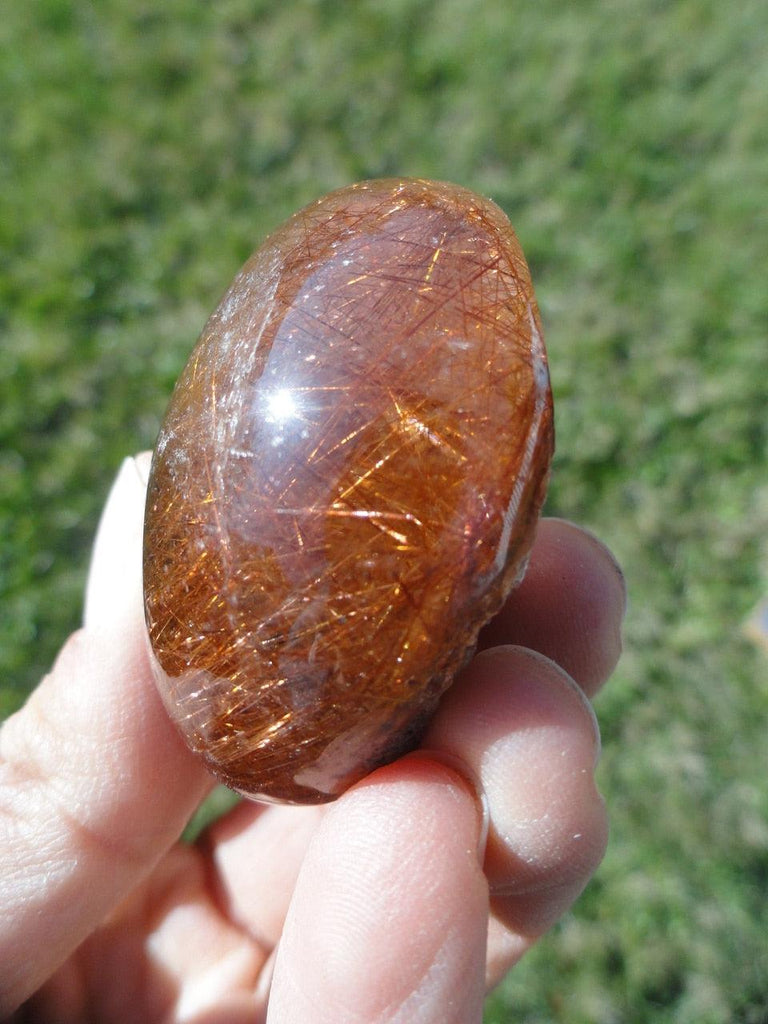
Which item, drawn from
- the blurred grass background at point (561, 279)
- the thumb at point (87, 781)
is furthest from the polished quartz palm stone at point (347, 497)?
the blurred grass background at point (561, 279)

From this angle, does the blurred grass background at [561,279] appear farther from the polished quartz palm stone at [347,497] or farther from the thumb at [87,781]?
the polished quartz palm stone at [347,497]

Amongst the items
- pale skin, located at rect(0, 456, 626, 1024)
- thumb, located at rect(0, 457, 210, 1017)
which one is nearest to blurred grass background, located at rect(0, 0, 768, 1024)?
pale skin, located at rect(0, 456, 626, 1024)

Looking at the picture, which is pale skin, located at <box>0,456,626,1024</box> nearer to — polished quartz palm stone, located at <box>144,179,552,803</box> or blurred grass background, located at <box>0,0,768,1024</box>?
polished quartz palm stone, located at <box>144,179,552,803</box>

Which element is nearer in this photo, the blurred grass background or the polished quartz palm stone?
the polished quartz palm stone

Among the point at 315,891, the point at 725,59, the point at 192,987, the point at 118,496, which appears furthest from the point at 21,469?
the point at 725,59

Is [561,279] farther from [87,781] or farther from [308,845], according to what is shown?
[87,781]

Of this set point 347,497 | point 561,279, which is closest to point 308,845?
point 347,497

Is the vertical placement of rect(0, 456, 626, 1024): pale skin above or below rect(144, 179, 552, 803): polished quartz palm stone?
below
